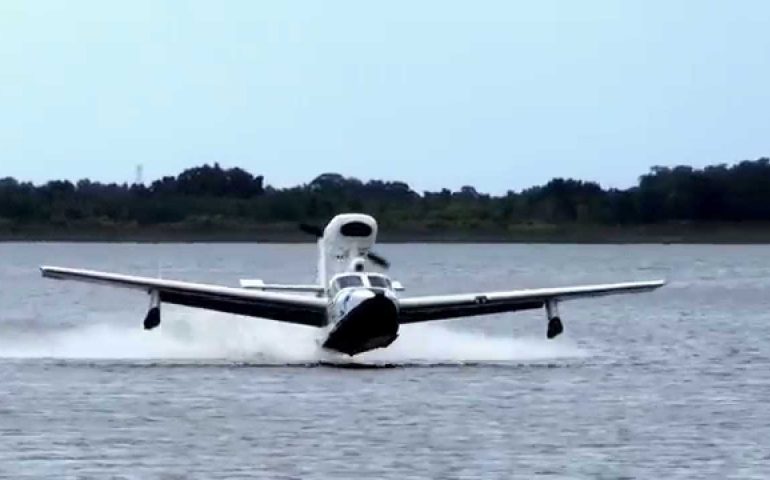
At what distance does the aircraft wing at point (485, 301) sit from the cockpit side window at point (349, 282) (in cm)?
327

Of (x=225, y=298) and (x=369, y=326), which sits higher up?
(x=225, y=298)

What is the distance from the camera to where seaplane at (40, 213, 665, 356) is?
4944 centimetres

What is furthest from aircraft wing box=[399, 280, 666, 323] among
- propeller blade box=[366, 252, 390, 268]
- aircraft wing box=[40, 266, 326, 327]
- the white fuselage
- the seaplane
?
aircraft wing box=[40, 266, 326, 327]

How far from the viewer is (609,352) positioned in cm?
5950

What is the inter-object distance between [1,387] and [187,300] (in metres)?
8.45

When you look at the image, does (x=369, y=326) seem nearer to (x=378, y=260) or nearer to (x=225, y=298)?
(x=378, y=260)

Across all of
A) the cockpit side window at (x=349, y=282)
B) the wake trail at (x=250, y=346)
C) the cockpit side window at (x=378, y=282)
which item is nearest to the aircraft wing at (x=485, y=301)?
the wake trail at (x=250, y=346)

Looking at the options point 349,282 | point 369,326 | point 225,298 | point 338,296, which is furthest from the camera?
point 225,298

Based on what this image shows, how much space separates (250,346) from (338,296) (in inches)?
402

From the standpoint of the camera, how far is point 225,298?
5269 cm

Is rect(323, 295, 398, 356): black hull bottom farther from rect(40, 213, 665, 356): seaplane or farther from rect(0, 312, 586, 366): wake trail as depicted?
rect(0, 312, 586, 366): wake trail

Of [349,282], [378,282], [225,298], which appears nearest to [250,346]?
[225,298]

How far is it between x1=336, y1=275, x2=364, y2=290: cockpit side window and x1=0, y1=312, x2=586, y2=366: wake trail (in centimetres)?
290

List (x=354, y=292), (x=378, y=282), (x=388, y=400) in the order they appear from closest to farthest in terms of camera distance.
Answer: (x=388, y=400)
(x=354, y=292)
(x=378, y=282)
